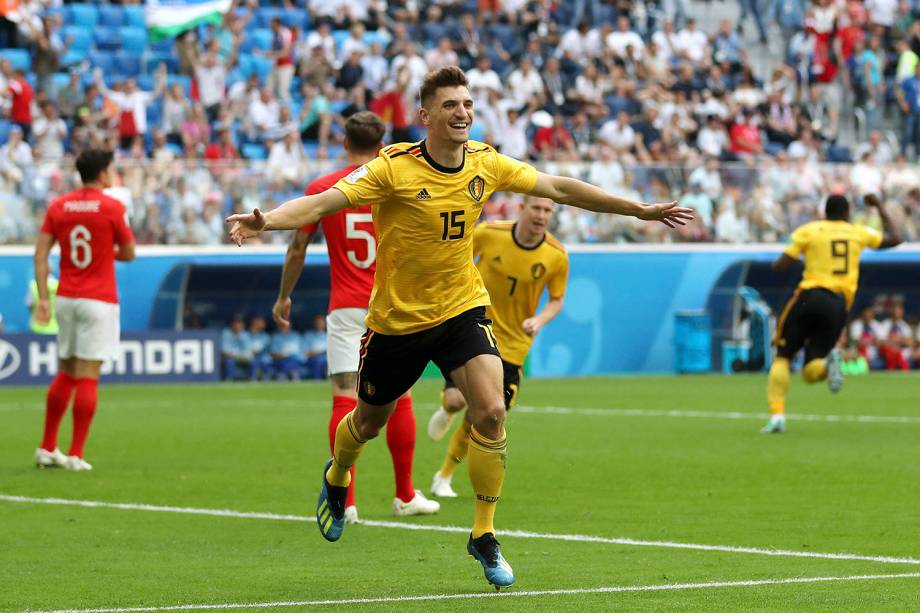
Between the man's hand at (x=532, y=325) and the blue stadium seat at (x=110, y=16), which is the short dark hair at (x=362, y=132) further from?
the blue stadium seat at (x=110, y=16)

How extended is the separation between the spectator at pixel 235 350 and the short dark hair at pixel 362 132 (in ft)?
57.5

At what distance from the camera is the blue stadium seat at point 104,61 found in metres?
30.3

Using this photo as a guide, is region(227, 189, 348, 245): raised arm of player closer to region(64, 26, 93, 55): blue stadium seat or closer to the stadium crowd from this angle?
the stadium crowd

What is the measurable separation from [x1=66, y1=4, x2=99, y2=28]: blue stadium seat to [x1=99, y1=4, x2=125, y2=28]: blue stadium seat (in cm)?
13

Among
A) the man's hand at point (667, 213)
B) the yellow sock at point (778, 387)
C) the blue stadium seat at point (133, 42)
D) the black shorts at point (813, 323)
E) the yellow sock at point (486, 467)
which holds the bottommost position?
the yellow sock at point (778, 387)

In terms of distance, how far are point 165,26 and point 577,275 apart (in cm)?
851

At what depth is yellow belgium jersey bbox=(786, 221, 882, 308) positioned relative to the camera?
689 inches

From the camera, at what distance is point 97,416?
20016 millimetres

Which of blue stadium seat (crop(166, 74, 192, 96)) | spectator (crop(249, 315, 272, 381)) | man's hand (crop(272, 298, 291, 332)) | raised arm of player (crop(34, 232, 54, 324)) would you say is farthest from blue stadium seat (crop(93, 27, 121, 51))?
man's hand (crop(272, 298, 291, 332))

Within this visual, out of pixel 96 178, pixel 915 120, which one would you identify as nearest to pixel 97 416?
pixel 96 178

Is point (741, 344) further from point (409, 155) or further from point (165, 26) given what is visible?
point (409, 155)

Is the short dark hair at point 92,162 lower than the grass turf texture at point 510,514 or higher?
higher

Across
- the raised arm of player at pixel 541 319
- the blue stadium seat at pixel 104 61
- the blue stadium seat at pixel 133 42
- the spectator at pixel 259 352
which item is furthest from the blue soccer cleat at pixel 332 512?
the blue stadium seat at pixel 133 42

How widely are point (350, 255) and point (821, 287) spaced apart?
8085 mm
